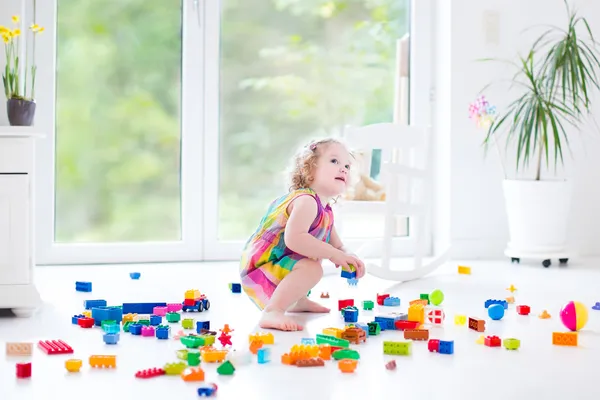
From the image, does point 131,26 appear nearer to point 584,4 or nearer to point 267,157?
point 267,157

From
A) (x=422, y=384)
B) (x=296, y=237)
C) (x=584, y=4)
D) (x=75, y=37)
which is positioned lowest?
(x=422, y=384)

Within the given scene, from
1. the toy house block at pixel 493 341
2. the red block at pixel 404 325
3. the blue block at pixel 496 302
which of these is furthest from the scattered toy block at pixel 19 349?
the blue block at pixel 496 302

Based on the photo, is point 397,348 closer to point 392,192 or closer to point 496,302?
point 496,302

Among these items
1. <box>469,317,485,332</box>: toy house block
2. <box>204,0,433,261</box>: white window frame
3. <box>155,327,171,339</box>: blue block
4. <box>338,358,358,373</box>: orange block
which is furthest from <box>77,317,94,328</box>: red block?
<box>204,0,433,261</box>: white window frame

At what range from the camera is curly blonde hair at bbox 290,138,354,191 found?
8.39 ft

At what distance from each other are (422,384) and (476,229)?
2.63 metres

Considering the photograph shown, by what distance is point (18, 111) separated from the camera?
8.89ft

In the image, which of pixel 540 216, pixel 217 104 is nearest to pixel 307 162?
pixel 217 104

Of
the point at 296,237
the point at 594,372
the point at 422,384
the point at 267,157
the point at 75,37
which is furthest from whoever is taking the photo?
the point at 267,157

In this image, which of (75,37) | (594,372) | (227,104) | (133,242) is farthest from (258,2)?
(594,372)

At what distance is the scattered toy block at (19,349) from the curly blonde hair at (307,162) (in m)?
0.96

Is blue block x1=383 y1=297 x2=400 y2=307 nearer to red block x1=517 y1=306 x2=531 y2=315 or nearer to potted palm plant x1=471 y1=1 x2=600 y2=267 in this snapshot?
red block x1=517 y1=306 x2=531 y2=315

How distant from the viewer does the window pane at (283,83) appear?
4121mm

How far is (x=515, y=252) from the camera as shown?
4.00m
